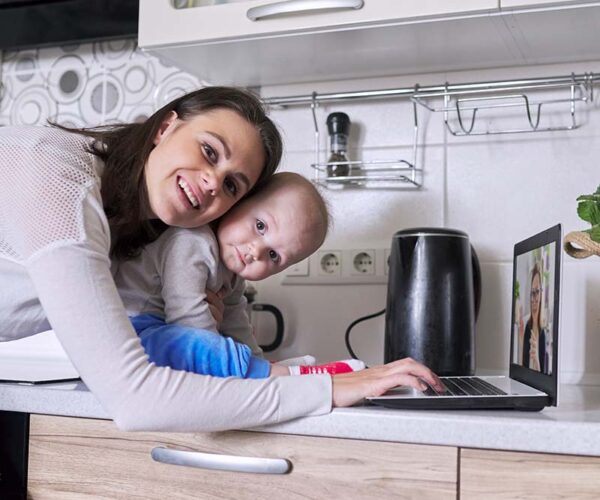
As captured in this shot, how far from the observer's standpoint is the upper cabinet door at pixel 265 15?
1334mm

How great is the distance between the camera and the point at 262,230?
1.29m

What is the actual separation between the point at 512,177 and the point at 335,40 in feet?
1.40

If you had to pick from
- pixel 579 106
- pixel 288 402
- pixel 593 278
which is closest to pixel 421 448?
pixel 288 402

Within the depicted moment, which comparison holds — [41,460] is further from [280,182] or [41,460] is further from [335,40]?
[335,40]

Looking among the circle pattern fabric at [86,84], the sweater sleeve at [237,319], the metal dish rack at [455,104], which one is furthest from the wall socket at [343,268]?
the circle pattern fabric at [86,84]

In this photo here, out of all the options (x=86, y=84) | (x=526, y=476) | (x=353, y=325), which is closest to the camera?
(x=526, y=476)

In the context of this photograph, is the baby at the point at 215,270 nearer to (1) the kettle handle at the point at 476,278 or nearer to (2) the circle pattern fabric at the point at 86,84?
(1) the kettle handle at the point at 476,278

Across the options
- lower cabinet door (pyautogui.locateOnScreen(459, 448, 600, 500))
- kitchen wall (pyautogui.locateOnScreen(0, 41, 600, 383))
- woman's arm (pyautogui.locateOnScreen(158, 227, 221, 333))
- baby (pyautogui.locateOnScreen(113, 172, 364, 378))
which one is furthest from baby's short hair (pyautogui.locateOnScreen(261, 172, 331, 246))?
lower cabinet door (pyautogui.locateOnScreen(459, 448, 600, 500))

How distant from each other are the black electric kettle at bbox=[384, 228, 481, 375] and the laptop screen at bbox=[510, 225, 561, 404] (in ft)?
0.39

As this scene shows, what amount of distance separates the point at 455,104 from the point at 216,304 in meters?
0.63

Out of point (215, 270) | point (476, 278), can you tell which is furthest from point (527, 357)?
point (215, 270)

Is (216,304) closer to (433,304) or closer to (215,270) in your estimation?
(215,270)

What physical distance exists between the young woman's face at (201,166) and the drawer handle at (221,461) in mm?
322

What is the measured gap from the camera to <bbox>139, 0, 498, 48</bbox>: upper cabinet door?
133cm
